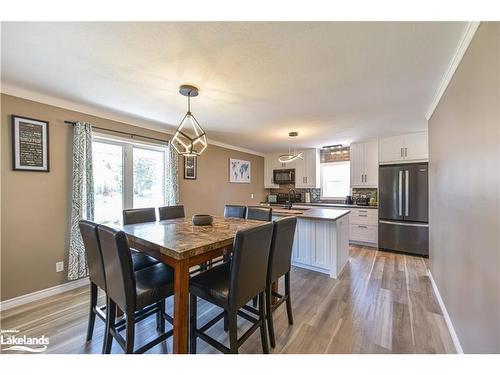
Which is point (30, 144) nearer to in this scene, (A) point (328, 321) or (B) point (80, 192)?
(B) point (80, 192)

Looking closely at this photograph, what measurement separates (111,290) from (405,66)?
283 centimetres

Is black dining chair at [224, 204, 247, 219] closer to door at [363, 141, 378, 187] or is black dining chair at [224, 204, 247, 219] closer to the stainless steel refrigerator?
the stainless steel refrigerator

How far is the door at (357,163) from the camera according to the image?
4703mm

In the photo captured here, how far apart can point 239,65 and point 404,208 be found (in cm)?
389

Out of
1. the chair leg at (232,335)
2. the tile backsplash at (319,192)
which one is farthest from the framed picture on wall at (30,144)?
the tile backsplash at (319,192)

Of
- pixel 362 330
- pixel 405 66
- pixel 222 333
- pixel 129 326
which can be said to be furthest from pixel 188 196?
pixel 405 66

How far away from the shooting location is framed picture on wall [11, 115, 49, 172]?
7.14 ft

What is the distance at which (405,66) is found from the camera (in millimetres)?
1755

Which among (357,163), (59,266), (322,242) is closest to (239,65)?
(322,242)

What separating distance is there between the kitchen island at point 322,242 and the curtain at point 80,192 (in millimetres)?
2659

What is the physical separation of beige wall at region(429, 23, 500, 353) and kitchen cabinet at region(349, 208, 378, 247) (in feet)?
7.85

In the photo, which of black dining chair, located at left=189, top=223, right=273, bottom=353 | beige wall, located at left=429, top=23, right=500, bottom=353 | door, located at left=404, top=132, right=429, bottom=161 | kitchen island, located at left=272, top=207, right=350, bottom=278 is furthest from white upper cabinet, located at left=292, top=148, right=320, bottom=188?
black dining chair, located at left=189, top=223, right=273, bottom=353
